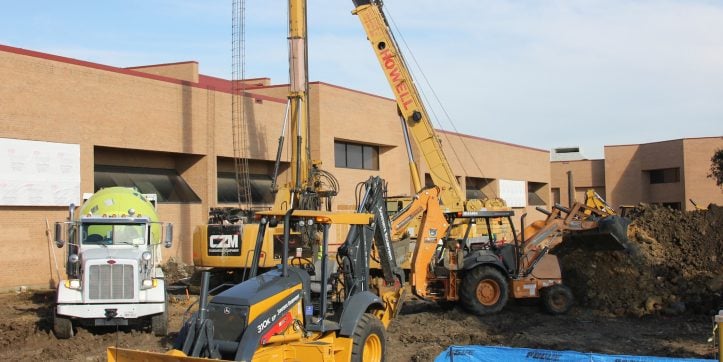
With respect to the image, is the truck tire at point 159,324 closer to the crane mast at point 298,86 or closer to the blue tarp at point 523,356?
the blue tarp at point 523,356

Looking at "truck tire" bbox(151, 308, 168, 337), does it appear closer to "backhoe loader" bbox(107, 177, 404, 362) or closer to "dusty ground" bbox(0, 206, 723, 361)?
"dusty ground" bbox(0, 206, 723, 361)

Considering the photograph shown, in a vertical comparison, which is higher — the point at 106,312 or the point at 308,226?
the point at 308,226

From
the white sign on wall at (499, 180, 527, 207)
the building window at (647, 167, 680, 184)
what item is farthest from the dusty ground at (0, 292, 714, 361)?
the building window at (647, 167, 680, 184)

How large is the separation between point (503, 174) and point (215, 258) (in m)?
36.8

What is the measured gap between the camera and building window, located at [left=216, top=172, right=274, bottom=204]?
31.1 metres

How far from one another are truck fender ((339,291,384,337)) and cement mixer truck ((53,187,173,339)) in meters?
5.47

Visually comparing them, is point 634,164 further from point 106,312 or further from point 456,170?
point 106,312

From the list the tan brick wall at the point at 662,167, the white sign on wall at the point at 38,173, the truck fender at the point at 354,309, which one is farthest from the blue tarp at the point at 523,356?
the tan brick wall at the point at 662,167

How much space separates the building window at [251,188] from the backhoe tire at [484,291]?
1652 cm

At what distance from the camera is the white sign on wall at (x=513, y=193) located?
178 ft

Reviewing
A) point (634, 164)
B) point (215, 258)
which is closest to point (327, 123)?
point (215, 258)

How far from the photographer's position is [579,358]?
9.32 metres

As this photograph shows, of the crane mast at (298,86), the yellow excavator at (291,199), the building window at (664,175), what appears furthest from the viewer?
the building window at (664,175)

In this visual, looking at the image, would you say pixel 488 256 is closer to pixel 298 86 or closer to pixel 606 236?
pixel 606 236
